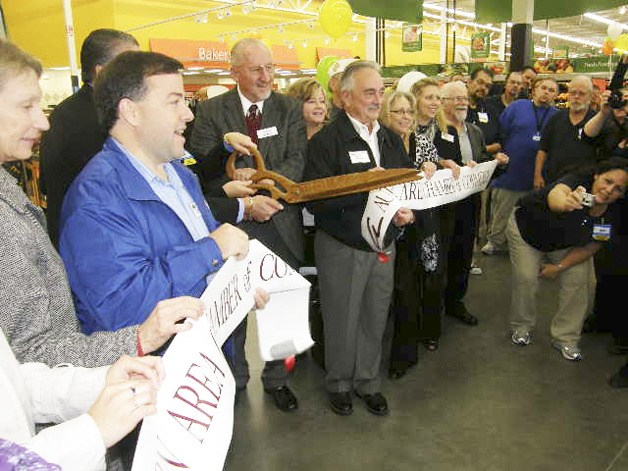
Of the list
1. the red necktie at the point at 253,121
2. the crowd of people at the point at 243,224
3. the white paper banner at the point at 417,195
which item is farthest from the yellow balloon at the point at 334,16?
the red necktie at the point at 253,121

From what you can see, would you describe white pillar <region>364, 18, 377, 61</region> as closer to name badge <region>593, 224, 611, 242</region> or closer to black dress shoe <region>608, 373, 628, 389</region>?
name badge <region>593, 224, 611, 242</region>

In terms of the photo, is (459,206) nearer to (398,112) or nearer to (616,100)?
(398,112)

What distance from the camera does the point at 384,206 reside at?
2.55 m

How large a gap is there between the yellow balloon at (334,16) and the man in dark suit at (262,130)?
7.94 m

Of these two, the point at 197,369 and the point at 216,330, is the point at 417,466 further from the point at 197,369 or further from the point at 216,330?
the point at 197,369

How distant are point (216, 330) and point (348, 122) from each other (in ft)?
5.17

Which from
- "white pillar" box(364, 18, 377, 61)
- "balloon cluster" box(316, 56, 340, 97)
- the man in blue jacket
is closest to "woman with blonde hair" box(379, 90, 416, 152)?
the man in blue jacket

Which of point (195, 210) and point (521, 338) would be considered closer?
point (195, 210)

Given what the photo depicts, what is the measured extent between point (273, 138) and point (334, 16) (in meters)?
8.28

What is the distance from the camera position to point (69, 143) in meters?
2.30

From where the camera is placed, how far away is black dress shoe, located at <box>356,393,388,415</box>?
2963mm

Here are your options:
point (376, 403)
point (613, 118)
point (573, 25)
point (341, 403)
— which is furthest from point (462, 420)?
point (573, 25)

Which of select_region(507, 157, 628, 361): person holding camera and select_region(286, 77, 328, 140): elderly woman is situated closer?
select_region(507, 157, 628, 361): person holding camera

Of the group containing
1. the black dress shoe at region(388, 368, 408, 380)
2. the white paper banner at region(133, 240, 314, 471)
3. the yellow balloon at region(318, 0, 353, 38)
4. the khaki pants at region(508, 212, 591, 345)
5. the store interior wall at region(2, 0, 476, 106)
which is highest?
the store interior wall at region(2, 0, 476, 106)
